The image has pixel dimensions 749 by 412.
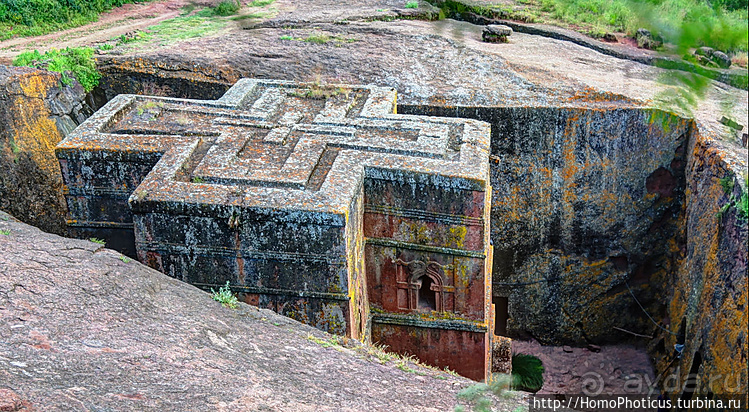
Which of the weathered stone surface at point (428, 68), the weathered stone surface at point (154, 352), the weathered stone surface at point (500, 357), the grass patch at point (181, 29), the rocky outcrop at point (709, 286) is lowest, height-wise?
the weathered stone surface at point (500, 357)

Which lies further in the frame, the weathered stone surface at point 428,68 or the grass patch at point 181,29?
Answer: the grass patch at point 181,29

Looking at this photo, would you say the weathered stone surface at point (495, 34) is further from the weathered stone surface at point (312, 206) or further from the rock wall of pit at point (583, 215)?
the weathered stone surface at point (312, 206)

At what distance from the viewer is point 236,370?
154 inches

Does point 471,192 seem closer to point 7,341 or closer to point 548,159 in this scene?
point 548,159

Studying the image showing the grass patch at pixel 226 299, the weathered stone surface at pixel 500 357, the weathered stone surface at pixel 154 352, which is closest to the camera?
the weathered stone surface at pixel 154 352

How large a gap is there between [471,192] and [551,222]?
3481 millimetres

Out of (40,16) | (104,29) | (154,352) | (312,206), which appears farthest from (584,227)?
(40,16)

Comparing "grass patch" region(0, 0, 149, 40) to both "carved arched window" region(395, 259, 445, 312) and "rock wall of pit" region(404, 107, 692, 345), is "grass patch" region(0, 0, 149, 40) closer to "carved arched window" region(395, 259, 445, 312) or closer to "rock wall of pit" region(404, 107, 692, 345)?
"rock wall of pit" region(404, 107, 692, 345)

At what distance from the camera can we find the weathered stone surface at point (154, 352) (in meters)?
3.39

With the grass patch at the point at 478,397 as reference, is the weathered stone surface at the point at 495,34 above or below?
above

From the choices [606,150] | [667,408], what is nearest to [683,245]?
[606,150]

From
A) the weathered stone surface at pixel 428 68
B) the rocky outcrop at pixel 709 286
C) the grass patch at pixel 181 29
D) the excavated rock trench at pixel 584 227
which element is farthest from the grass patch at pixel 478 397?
the grass patch at pixel 181 29

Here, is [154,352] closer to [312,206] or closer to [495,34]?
[312,206]

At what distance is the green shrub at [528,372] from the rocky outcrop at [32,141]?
20.4 ft
